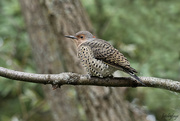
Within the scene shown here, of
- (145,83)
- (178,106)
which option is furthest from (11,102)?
(178,106)

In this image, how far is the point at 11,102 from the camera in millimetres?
7219

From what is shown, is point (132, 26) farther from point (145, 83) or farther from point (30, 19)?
point (145, 83)

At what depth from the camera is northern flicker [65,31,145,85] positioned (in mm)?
3297

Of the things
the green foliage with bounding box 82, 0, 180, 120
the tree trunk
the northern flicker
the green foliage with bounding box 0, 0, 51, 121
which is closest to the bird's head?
the northern flicker

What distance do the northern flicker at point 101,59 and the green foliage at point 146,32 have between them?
0.66m

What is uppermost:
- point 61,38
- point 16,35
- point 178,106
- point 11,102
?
point 178,106

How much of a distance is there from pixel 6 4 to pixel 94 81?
4.84 meters

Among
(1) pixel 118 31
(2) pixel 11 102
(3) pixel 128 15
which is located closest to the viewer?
(3) pixel 128 15

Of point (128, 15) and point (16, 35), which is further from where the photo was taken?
point (16, 35)

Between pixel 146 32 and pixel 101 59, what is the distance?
232 cm

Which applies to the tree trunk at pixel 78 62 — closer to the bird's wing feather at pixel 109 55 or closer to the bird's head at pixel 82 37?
the bird's head at pixel 82 37

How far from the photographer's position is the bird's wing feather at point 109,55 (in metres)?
3.23

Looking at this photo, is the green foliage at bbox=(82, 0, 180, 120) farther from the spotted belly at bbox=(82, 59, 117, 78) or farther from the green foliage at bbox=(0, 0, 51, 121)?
the green foliage at bbox=(0, 0, 51, 121)

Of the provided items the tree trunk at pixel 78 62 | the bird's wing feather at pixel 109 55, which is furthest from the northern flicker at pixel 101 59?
the tree trunk at pixel 78 62
